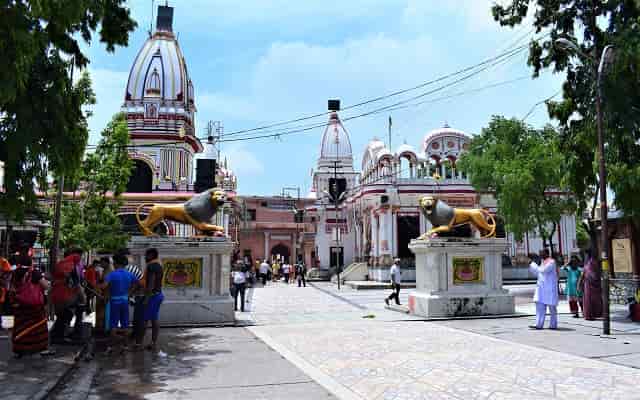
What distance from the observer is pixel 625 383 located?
6.09 meters

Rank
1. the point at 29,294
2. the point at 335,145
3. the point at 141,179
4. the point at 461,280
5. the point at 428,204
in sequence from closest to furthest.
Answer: the point at 29,294 < the point at 461,280 < the point at 428,204 < the point at 141,179 < the point at 335,145

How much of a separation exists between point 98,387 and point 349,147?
44.2 meters

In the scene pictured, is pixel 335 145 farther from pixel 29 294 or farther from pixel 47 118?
pixel 29 294

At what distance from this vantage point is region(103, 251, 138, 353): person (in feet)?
27.7

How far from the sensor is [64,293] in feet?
28.1

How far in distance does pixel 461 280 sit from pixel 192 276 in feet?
22.0

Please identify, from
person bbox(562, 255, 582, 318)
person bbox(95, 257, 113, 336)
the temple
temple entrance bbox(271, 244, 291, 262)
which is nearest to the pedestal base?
person bbox(562, 255, 582, 318)

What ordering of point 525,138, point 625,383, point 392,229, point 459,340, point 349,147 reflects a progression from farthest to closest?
point 349,147, point 392,229, point 525,138, point 459,340, point 625,383

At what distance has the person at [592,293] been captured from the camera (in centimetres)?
1227

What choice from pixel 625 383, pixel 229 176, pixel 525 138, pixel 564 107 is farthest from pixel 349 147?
pixel 625 383

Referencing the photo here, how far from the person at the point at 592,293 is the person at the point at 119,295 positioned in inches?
395

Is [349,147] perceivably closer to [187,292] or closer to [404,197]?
[404,197]

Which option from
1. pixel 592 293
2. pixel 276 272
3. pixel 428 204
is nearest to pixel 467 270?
pixel 428 204

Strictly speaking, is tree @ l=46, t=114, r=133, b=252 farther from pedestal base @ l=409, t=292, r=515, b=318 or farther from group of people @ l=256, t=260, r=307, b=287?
group of people @ l=256, t=260, r=307, b=287
